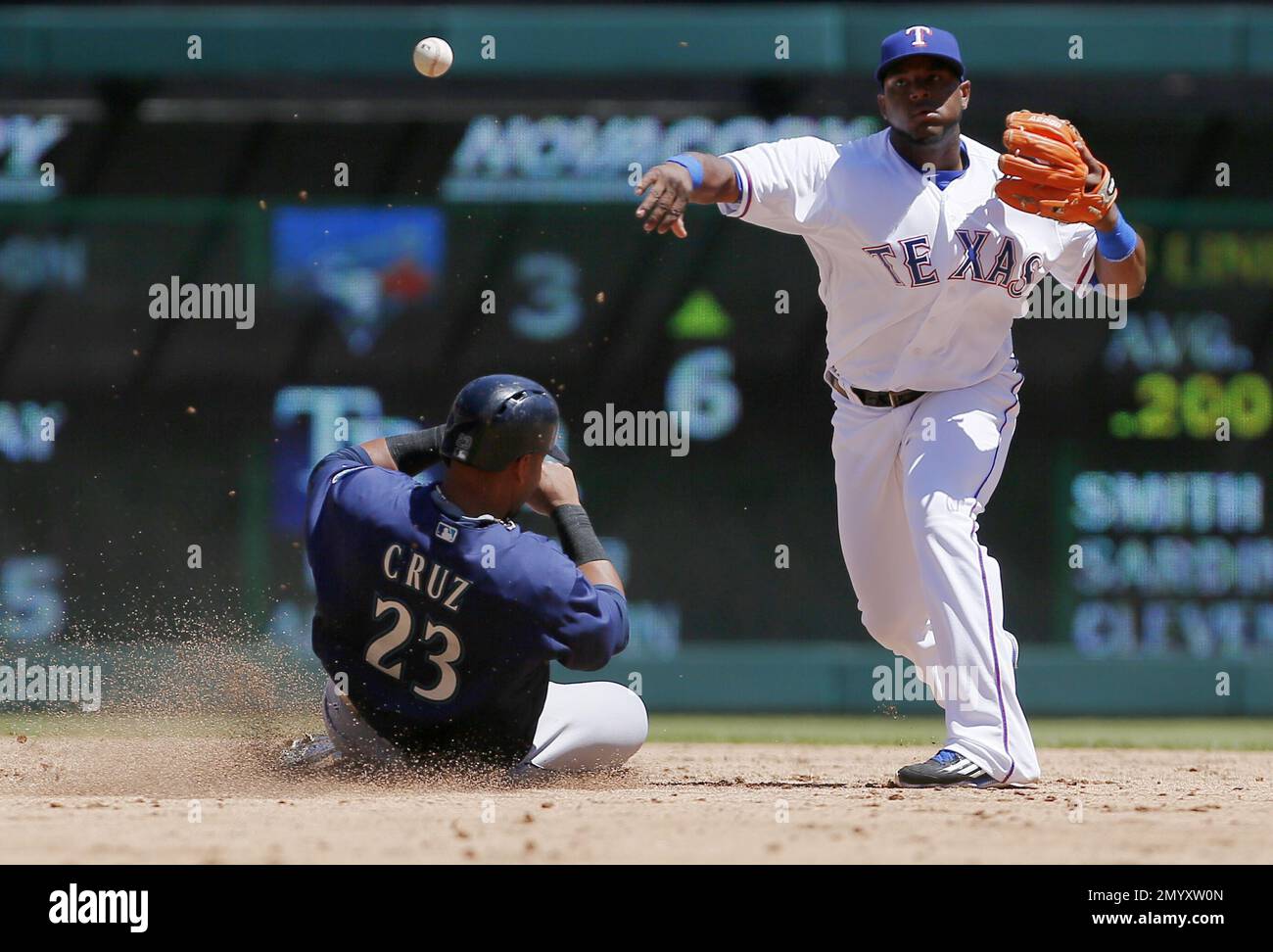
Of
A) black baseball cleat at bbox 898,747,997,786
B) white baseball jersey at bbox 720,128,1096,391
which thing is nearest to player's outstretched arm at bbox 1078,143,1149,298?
white baseball jersey at bbox 720,128,1096,391

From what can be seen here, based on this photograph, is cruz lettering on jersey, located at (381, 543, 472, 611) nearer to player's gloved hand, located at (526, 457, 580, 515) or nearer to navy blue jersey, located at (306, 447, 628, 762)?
navy blue jersey, located at (306, 447, 628, 762)

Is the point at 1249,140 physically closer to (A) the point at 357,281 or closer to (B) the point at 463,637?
(A) the point at 357,281

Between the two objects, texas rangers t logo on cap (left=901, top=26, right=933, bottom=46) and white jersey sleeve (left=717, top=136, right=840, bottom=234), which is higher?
texas rangers t logo on cap (left=901, top=26, right=933, bottom=46)

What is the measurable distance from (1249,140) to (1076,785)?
376cm

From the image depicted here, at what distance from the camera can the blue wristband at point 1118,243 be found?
409cm

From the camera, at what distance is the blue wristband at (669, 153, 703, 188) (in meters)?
3.76

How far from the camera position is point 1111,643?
680cm

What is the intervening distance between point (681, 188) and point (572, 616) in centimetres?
96

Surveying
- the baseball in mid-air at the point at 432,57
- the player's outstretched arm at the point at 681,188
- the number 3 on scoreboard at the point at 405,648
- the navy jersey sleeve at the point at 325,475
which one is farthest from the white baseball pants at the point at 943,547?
the baseball in mid-air at the point at 432,57

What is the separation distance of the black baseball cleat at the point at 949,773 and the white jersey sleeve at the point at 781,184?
1.25 m

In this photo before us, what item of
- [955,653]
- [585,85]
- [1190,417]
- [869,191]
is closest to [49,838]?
[955,653]

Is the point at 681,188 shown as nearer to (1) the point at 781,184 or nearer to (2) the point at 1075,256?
(1) the point at 781,184

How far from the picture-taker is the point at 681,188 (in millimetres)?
3672

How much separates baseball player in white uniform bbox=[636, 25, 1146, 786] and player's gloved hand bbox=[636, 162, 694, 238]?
76mm
